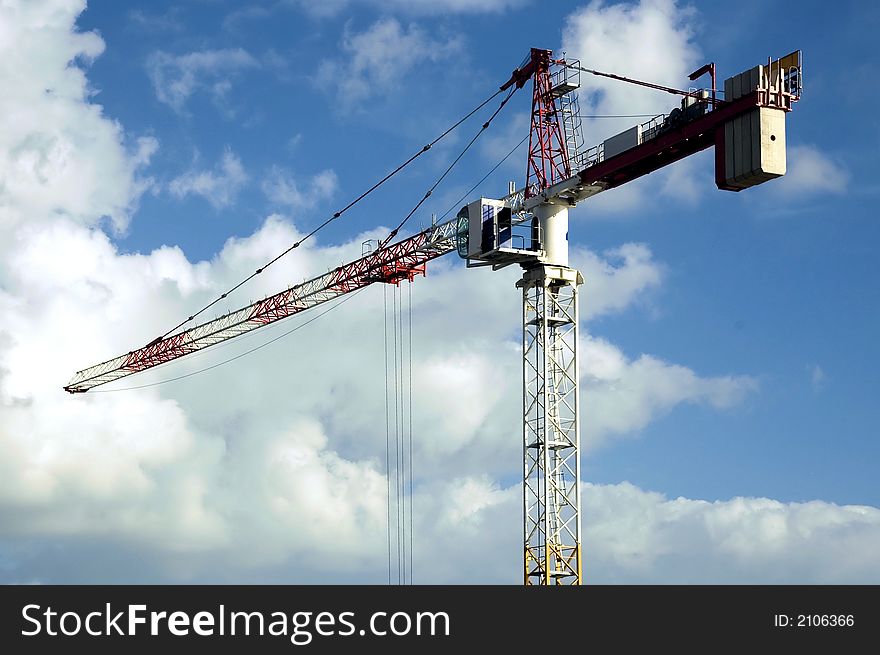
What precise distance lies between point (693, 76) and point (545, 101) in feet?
60.3

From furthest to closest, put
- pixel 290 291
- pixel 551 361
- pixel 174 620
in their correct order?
pixel 290 291, pixel 551 361, pixel 174 620

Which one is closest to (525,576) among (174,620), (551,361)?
(551,361)

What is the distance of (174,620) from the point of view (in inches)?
2432

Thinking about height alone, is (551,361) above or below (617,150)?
below

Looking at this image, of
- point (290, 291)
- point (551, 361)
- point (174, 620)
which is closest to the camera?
point (174, 620)

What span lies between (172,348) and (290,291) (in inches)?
1055

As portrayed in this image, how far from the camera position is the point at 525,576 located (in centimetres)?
10475

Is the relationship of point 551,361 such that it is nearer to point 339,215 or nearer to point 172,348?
point 339,215

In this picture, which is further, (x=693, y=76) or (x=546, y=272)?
(x=546, y=272)

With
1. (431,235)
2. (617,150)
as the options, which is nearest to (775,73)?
(617,150)

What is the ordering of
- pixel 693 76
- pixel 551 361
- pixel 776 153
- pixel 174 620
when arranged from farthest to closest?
pixel 551 361
pixel 693 76
pixel 776 153
pixel 174 620

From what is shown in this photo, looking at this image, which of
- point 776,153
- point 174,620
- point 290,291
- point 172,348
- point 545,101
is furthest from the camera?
point 172,348

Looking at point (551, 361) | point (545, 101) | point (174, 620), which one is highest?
point (545, 101)

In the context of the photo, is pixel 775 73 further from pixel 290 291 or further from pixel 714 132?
pixel 290 291
